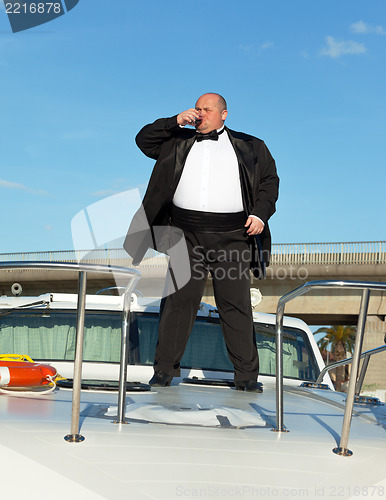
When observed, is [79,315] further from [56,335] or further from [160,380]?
[56,335]

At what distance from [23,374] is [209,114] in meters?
1.98

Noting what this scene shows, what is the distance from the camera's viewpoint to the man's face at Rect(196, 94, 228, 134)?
422 centimetres

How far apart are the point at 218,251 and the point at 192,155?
67 centimetres

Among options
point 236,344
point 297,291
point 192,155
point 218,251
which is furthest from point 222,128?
point 297,291

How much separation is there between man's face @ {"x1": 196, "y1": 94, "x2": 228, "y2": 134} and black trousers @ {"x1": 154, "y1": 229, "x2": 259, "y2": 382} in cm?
69

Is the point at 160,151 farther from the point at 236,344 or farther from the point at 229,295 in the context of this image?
the point at 236,344

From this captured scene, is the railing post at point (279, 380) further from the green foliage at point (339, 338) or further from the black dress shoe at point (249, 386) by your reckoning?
the green foliage at point (339, 338)

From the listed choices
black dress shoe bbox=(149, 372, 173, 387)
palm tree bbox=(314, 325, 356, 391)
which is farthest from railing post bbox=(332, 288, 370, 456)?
palm tree bbox=(314, 325, 356, 391)

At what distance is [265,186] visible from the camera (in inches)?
170

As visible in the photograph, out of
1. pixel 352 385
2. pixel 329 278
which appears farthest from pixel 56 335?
pixel 329 278

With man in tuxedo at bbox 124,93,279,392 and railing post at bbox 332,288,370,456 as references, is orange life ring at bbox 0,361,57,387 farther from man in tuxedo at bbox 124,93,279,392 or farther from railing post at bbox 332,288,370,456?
railing post at bbox 332,288,370,456

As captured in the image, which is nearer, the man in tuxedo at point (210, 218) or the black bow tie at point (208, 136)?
the man in tuxedo at point (210, 218)

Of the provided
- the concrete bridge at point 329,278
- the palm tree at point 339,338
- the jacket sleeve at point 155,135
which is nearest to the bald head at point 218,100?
the jacket sleeve at point 155,135

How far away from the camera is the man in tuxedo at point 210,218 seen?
4234mm
